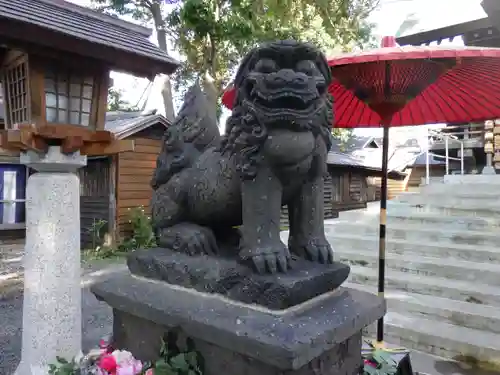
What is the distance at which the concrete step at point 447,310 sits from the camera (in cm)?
271

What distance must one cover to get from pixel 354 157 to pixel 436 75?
10.6 m

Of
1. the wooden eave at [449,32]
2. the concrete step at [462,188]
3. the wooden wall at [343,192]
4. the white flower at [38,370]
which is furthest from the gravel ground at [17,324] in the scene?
the wooden wall at [343,192]

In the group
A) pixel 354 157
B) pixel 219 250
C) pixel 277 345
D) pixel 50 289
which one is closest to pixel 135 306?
pixel 219 250

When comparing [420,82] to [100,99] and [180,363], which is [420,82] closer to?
[180,363]

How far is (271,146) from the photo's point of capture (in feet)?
3.80

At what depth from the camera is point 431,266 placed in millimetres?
3434

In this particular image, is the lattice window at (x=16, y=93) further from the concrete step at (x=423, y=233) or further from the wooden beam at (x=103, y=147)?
the concrete step at (x=423, y=233)

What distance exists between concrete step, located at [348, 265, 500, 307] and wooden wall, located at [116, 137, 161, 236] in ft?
15.9

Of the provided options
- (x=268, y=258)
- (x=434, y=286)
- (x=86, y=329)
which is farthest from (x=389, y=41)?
(x=86, y=329)

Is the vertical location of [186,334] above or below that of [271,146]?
below

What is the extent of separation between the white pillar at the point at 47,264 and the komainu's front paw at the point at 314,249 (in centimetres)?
149

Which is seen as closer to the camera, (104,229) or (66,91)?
(66,91)

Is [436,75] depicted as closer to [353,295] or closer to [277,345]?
[353,295]

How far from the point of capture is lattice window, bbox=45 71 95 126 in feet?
7.26
